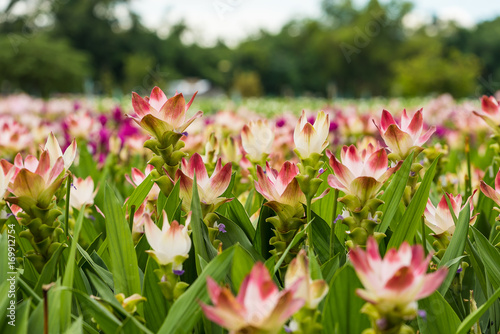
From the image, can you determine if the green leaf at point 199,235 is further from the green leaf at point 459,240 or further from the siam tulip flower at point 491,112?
the siam tulip flower at point 491,112

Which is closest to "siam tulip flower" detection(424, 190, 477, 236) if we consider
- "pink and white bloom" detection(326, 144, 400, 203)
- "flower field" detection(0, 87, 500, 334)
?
"flower field" detection(0, 87, 500, 334)

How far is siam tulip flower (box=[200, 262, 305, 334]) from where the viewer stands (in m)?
0.61

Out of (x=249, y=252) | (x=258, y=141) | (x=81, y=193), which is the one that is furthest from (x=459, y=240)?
(x=81, y=193)

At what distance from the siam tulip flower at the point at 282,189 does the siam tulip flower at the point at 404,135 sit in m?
0.32

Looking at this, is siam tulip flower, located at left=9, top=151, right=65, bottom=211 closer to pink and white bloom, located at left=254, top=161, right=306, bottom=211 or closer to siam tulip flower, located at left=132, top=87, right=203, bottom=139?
siam tulip flower, located at left=132, top=87, right=203, bottom=139

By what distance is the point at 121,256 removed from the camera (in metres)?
0.99

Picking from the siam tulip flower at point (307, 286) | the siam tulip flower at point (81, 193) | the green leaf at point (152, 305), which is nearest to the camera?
the siam tulip flower at point (307, 286)

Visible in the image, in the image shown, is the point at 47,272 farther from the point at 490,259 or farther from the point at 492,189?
the point at 492,189

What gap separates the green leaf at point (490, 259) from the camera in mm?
1005

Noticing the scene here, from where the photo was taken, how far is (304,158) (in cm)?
116

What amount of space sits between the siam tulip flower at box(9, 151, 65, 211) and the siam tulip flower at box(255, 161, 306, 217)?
46 centimetres

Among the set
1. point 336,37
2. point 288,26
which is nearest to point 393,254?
point 336,37

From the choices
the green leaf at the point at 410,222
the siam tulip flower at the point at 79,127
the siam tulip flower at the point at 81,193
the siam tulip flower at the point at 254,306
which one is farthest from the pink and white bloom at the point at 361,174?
the siam tulip flower at the point at 79,127

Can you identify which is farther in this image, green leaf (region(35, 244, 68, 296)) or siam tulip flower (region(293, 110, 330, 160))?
siam tulip flower (region(293, 110, 330, 160))
